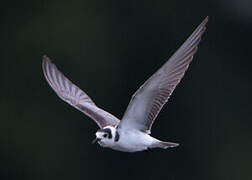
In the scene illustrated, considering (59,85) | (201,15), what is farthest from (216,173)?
(59,85)

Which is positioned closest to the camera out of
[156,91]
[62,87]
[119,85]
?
[156,91]

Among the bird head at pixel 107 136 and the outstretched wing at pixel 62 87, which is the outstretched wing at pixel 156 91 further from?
the outstretched wing at pixel 62 87

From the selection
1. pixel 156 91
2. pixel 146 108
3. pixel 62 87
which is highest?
pixel 62 87

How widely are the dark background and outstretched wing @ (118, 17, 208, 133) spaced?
827 cm

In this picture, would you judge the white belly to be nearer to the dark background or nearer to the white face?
the white face

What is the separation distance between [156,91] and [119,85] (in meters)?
10.6

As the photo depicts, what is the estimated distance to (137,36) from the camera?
19.5m

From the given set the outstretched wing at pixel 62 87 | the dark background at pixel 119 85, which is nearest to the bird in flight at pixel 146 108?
the outstretched wing at pixel 62 87

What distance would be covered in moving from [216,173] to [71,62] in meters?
3.09

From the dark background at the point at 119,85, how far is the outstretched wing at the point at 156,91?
8266 millimetres

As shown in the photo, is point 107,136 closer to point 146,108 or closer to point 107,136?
point 107,136

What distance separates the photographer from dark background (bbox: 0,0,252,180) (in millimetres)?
17766

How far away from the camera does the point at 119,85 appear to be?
1922cm

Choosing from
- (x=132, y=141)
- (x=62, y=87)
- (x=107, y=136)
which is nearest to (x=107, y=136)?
(x=107, y=136)
